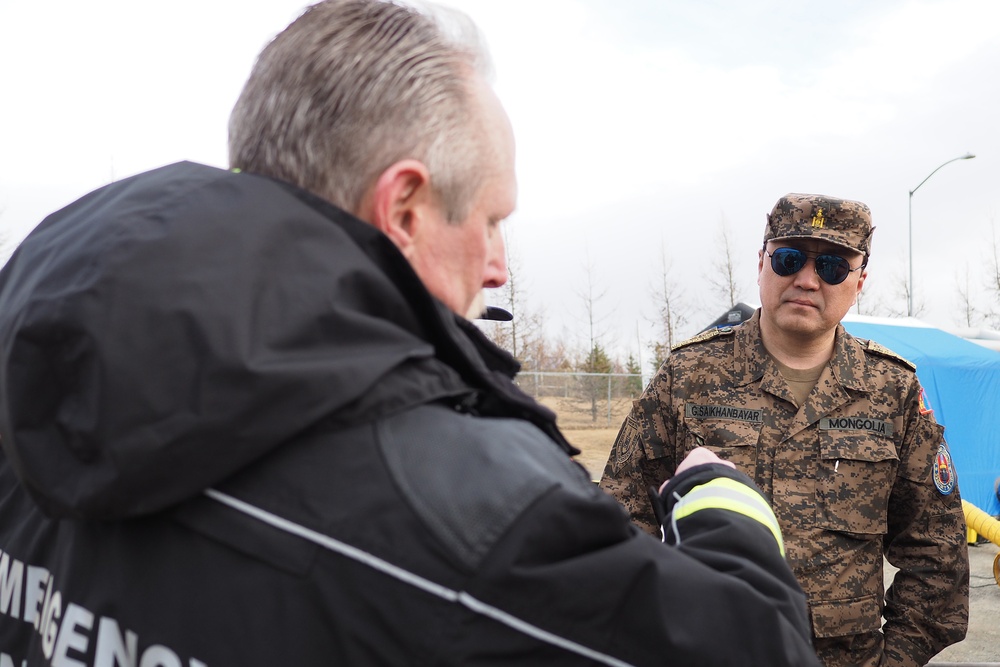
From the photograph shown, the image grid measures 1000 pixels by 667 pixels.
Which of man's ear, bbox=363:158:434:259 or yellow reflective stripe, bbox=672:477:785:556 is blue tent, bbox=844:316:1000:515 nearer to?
yellow reflective stripe, bbox=672:477:785:556

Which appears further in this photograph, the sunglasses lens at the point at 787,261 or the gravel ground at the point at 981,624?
the gravel ground at the point at 981,624


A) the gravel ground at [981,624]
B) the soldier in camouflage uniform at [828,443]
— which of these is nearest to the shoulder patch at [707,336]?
the soldier in camouflage uniform at [828,443]

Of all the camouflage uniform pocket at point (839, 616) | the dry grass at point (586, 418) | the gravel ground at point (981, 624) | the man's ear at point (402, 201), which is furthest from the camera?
the dry grass at point (586, 418)

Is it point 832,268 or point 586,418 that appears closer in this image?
point 832,268

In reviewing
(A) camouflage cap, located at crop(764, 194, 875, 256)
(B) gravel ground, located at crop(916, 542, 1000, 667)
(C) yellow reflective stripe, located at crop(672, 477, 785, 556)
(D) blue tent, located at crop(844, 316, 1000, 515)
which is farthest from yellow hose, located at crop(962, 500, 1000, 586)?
(D) blue tent, located at crop(844, 316, 1000, 515)

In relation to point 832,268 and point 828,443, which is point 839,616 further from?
point 832,268

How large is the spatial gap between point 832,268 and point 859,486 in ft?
2.46

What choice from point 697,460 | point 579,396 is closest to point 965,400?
point 697,460

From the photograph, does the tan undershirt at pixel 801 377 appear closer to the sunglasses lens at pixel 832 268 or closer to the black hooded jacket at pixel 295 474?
the sunglasses lens at pixel 832 268

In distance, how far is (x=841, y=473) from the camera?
2.68 m

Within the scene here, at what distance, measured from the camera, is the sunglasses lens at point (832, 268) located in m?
2.79

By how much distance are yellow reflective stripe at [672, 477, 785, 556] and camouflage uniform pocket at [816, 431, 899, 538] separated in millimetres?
1705

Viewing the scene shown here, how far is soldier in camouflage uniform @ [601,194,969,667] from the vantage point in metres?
2.60

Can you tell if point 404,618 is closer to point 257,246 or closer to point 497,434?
point 497,434
